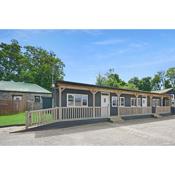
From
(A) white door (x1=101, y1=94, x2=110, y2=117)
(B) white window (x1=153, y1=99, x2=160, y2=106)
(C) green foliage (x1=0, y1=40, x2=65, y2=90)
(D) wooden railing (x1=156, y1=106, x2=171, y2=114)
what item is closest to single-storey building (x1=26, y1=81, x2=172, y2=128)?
(A) white door (x1=101, y1=94, x2=110, y2=117)

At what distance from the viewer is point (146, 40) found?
672 inches

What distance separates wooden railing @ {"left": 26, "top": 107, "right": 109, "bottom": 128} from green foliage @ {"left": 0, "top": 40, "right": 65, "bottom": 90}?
16.4 m

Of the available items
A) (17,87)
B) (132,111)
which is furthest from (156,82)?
(17,87)

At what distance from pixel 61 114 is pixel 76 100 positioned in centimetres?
263

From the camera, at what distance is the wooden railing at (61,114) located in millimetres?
12828

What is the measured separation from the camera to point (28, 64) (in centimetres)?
3462

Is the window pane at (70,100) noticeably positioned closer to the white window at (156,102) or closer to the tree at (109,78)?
the white window at (156,102)

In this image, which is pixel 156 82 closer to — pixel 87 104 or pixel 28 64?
pixel 28 64

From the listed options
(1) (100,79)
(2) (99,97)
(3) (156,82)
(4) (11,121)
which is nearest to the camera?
(4) (11,121)

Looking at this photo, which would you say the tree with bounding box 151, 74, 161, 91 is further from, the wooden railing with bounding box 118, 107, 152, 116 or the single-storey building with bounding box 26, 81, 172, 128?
the wooden railing with bounding box 118, 107, 152, 116
